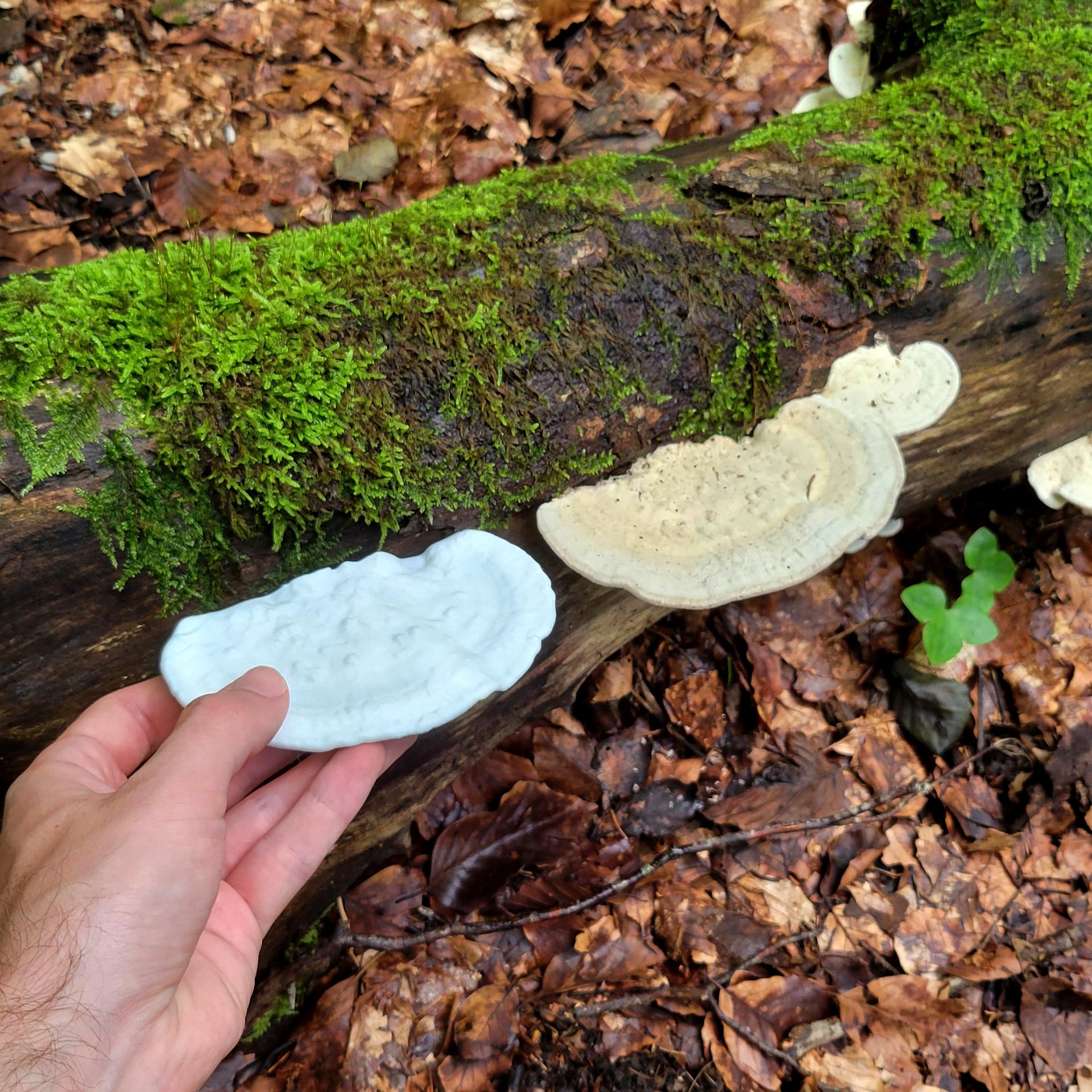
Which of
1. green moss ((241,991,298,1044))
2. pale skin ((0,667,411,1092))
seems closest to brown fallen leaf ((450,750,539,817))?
green moss ((241,991,298,1044))

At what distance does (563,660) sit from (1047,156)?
2.89 m

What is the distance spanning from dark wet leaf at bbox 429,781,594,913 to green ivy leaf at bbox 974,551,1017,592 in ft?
8.07

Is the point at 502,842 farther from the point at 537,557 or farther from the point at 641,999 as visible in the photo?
the point at 537,557

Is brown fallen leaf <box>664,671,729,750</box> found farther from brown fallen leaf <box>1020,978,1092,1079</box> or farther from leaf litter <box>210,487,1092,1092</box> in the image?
brown fallen leaf <box>1020,978,1092,1079</box>

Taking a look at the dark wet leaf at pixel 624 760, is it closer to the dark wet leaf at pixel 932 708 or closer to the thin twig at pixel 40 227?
the dark wet leaf at pixel 932 708

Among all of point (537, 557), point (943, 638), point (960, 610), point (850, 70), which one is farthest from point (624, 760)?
point (850, 70)

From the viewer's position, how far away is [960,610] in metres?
3.80

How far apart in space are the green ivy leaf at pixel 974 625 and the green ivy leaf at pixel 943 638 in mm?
13

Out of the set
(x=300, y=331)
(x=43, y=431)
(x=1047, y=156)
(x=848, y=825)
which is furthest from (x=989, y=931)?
(x=43, y=431)

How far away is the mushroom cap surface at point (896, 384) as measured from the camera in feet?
9.59

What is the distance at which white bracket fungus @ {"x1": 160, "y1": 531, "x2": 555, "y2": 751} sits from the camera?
6.44ft

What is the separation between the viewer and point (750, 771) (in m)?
3.96

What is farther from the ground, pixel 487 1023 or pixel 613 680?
pixel 613 680

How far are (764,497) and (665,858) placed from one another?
1.86 metres
